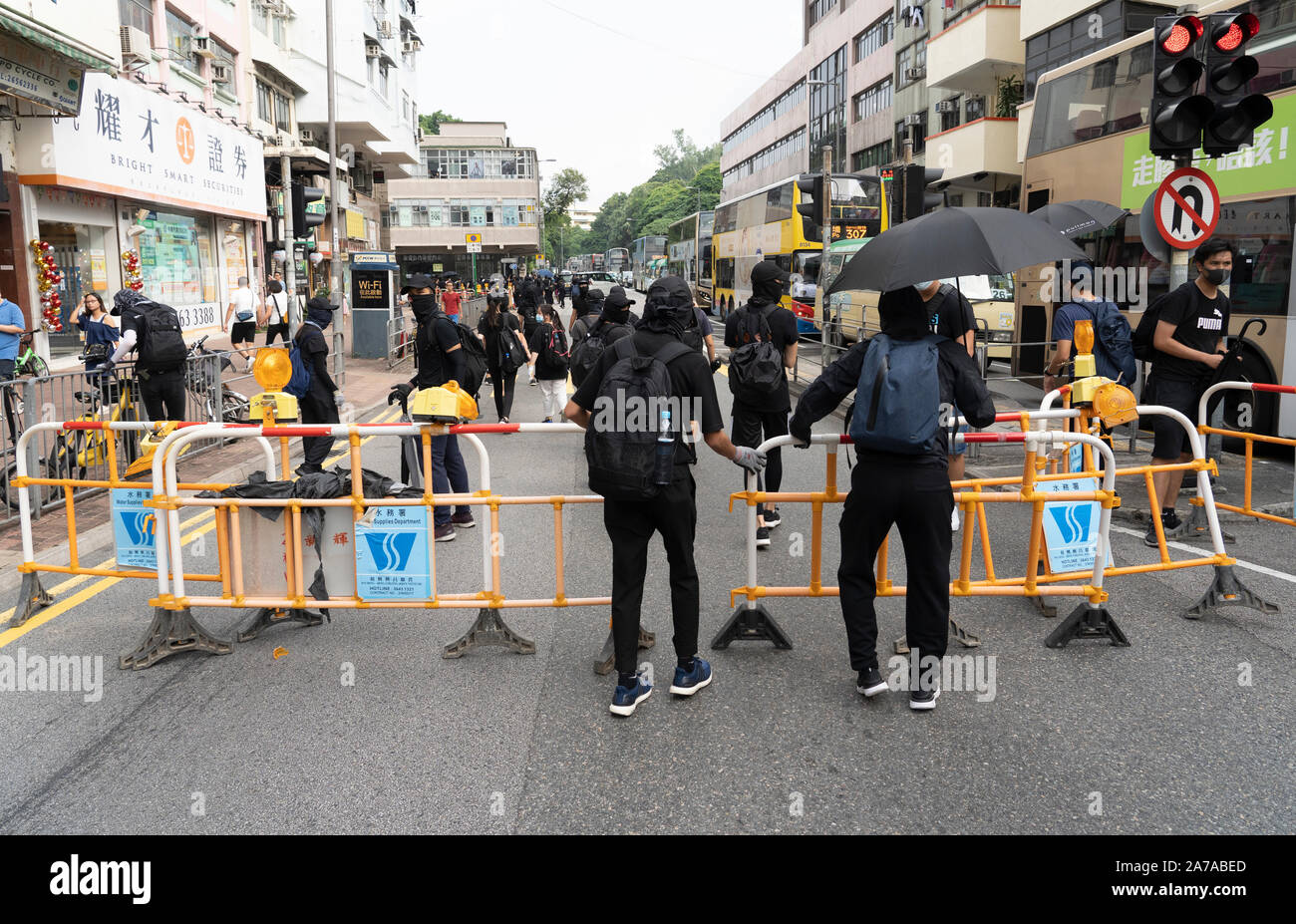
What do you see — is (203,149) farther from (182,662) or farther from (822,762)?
(822,762)

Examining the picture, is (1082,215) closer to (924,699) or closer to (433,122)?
(924,699)

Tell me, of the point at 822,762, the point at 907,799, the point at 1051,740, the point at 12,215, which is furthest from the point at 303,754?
the point at 12,215

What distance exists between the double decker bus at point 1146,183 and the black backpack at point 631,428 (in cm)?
558

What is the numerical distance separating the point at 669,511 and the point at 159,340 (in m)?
7.20

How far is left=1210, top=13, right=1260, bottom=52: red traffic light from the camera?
7391 millimetres

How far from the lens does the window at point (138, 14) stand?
63.8 feet

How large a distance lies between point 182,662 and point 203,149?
68.8 ft

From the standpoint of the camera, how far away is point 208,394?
1134cm

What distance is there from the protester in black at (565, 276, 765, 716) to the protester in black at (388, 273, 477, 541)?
3.29m

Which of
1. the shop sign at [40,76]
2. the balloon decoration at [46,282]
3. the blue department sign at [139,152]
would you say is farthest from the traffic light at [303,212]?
the balloon decoration at [46,282]

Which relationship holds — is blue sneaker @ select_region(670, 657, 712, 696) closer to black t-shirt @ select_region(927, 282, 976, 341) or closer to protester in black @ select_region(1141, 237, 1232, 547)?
black t-shirt @ select_region(927, 282, 976, 341)

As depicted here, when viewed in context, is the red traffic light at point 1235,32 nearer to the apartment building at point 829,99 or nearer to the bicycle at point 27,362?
the bicycle at point 27,362

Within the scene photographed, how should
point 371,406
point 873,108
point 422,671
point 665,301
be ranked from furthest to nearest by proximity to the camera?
point 873,108 < point 371,406 < point 422,671 < point 665,301

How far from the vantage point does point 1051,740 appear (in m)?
3.99
